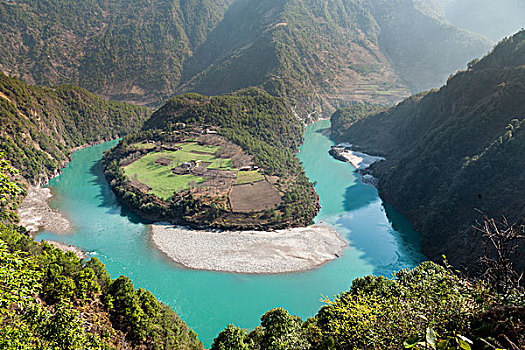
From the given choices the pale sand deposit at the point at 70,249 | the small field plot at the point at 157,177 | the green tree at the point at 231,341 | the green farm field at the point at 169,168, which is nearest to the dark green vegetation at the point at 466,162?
the green tree at the point at 231,341

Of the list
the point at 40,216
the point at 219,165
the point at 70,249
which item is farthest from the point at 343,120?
the point at 70,249

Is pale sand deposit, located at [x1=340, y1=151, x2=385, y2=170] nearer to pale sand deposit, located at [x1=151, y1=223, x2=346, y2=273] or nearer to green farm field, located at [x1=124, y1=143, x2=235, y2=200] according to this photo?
green farm field, located at [x1=124, y1=143, x2=235, y2=200]

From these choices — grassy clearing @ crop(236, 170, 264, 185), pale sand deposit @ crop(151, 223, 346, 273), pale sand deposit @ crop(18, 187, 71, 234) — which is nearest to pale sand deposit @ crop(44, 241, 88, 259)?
pale sand deposit @ crop(18, 187, 71, 234)

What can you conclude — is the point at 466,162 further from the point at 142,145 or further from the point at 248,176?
the point at 142,145

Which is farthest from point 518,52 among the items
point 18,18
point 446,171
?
point 18,18

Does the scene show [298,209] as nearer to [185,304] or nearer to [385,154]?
[185,304]

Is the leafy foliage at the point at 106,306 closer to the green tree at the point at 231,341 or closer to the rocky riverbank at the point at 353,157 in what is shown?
the green tree at the point at 231,341
